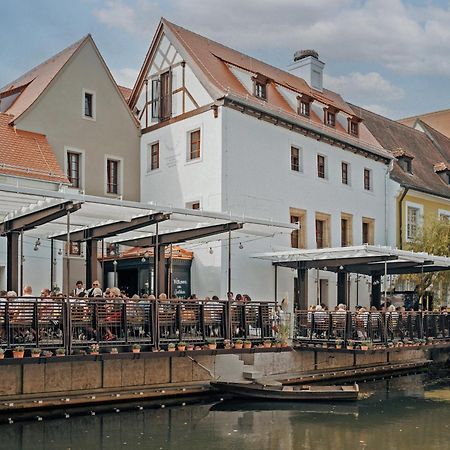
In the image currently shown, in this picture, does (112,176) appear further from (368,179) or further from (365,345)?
(365,345)

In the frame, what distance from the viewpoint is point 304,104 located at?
29688mm

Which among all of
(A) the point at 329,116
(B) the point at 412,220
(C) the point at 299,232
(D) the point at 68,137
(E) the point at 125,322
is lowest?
(E) the point at 125,322

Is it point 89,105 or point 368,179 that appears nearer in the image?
point 89,105

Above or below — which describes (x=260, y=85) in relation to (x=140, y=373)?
above

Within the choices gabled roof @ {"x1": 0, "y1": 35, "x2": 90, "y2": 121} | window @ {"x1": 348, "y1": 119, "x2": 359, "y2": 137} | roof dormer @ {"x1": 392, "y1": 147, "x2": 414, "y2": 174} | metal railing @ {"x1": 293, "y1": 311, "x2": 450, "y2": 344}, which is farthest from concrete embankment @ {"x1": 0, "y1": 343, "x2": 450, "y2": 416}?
roof dormer @ {"x1": 392, "y1": 147, "x2": 414, "y2": 174}

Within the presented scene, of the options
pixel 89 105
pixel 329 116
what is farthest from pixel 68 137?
pixel 329 116

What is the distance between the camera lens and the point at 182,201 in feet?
87.1

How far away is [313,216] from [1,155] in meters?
12.2

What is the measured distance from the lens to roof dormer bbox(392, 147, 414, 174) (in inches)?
1356

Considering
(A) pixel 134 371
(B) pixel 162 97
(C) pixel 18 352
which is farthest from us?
(B) pixel 162 97

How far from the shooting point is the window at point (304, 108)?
2938 centimetres

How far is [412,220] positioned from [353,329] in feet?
48.8

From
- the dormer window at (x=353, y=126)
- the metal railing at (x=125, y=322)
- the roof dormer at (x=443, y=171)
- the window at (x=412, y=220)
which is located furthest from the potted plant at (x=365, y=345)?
the roof dormer at (x=443, y=171)

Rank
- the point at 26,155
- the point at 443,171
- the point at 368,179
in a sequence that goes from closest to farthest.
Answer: the point at 26,155
the point at 368,179
the point at 443,171
